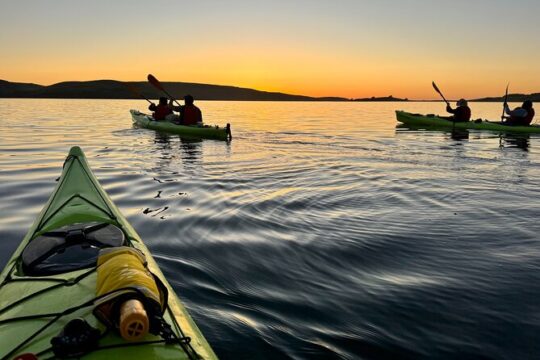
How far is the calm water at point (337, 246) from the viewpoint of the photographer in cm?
404

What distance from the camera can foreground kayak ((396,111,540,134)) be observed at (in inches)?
908

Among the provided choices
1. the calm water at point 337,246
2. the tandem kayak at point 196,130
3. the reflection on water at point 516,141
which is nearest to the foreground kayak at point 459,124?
the reflection on water at point 516,141

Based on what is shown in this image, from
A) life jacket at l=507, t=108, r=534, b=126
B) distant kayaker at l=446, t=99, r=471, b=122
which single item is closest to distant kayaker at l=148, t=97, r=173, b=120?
distant kayaker at l=446, t=99, r=471, b=122

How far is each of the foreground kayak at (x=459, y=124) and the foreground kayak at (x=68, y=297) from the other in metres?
23.5

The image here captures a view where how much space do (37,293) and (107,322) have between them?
38.8 inches

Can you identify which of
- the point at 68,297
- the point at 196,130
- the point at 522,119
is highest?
the point at 522,119

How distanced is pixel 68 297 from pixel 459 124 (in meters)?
25.9

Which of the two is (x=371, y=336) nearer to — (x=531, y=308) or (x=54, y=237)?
(x=531, y=308)

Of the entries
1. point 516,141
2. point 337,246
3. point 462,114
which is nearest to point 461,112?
point 462,114

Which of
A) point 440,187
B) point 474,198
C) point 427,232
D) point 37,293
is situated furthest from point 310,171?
point 37,293

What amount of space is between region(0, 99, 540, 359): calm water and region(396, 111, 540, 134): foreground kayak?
10311 millimetres

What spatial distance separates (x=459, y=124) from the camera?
25.2 metres

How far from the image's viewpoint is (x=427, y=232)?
7012 mm

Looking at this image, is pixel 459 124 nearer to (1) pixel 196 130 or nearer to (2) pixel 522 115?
(2) pixel 522 115
